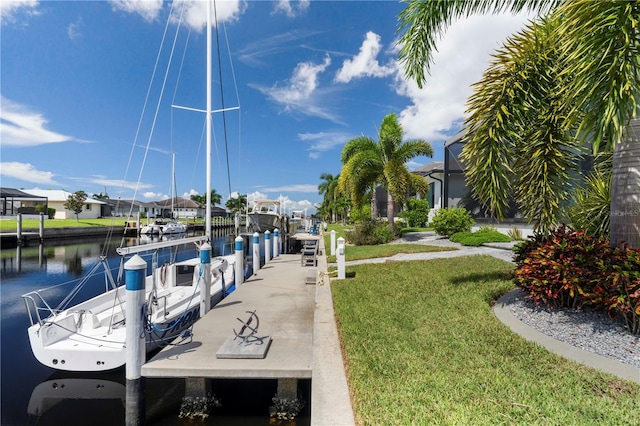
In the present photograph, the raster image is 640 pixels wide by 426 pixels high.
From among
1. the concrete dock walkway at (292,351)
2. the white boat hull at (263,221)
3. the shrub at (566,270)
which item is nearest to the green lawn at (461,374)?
the concrete dock walkway at (292,351)

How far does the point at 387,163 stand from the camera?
19969 millimetres

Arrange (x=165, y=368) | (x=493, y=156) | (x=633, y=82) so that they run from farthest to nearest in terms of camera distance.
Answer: (x=493, y=156)
(x=165, y=368)
(x=633, y=82)

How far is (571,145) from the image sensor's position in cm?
618

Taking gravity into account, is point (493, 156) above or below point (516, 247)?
above

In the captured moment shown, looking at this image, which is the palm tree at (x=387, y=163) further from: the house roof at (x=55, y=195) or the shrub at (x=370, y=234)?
the house roof at (x=55, y=195)

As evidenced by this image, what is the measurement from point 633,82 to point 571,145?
98.5 inches

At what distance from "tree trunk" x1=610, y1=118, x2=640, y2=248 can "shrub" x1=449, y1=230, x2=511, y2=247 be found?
10.5 meters

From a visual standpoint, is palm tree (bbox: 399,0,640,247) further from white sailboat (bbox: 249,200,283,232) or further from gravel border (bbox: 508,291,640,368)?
white sailboat (bbox: 249,200,283,232)

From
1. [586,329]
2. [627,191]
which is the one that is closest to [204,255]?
[586,329]

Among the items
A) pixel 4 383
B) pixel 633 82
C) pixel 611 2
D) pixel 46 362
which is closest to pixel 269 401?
pixel 46 362

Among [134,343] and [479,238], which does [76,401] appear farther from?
[479,238]

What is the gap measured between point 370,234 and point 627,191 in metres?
14.8

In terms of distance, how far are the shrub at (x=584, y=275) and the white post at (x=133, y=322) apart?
603 cm

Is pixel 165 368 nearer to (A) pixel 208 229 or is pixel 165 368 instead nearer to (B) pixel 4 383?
(B) pixel 4 383
